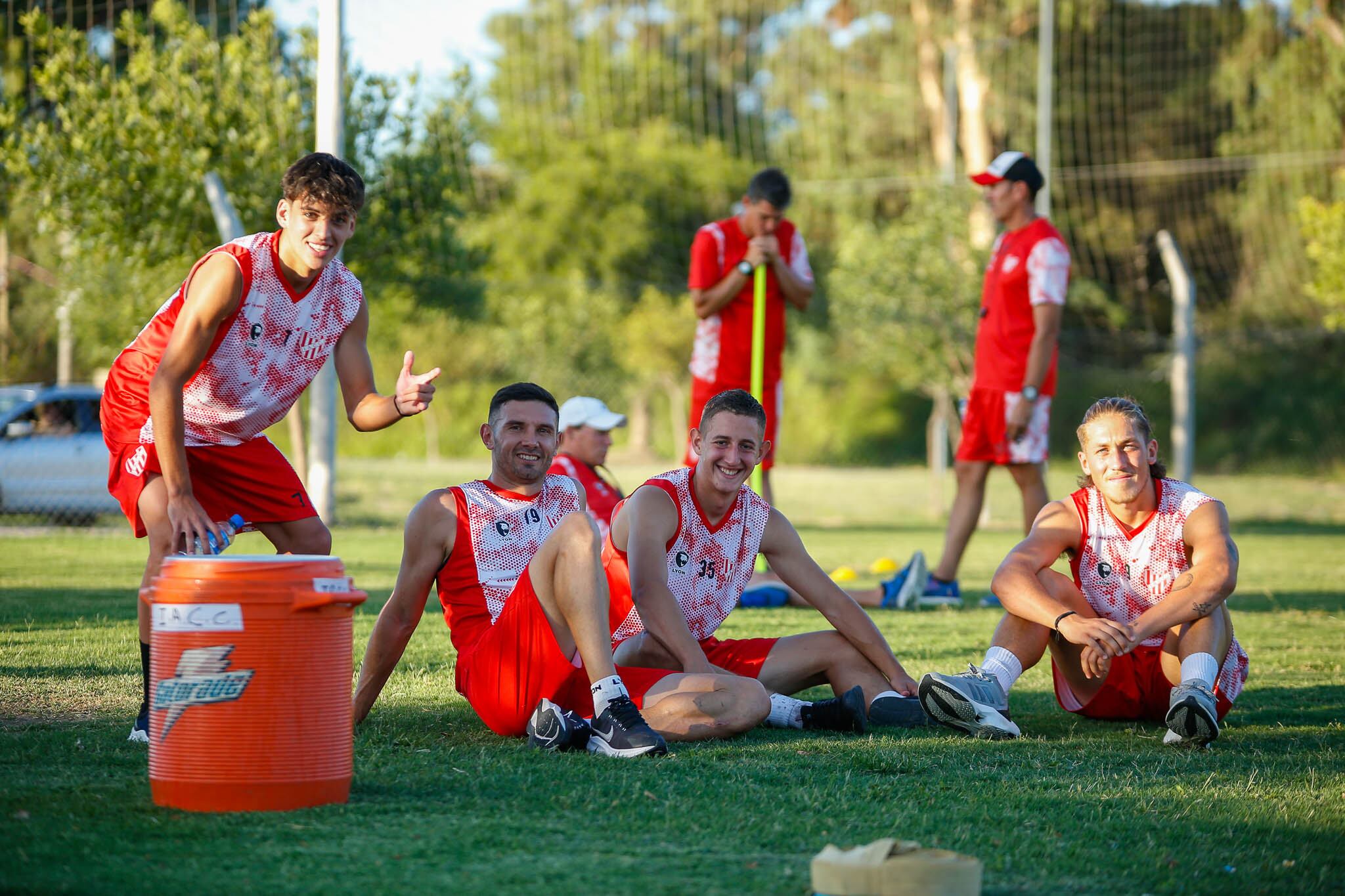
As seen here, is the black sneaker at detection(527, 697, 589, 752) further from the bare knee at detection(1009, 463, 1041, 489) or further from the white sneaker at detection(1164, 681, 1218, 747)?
the bare knee at detection(1009, 463, 1041, 489)

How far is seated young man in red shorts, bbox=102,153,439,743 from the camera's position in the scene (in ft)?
12.0

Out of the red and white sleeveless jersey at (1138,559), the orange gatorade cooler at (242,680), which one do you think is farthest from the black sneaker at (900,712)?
the orange gatorade cooler at (242,680)

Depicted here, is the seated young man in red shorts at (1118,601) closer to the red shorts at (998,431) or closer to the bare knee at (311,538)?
the bare knee at (311,538)

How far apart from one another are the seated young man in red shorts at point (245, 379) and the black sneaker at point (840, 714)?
1.52 m

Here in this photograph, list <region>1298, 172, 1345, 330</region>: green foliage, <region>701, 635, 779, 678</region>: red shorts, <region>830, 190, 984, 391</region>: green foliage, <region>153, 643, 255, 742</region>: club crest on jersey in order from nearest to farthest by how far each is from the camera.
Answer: <region>153, 643, 255, 742</region>: club crest on jersey, <region>701, 635, 779, 678</region>: red shorts, <region>1298, 172, 1345, 330</region>: green foliage, <region>830, 190, 984, 391</region>: green foliage

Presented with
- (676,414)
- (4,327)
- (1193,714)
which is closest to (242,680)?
(1193,714)

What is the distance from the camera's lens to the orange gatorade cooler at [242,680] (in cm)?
271

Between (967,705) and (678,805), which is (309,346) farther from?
(967,705)

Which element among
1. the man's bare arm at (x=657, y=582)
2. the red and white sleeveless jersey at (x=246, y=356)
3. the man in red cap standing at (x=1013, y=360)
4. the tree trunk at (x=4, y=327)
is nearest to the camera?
the red and white sleeveless jersey at (x=246, y=356)

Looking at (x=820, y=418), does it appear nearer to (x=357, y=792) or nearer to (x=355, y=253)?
(x=355, y=253)

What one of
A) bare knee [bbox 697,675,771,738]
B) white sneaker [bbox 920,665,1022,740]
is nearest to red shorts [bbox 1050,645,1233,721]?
white sneaker [bbox 920,665,1022,740]

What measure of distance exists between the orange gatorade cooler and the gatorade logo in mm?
1188

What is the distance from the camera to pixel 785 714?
4203mm

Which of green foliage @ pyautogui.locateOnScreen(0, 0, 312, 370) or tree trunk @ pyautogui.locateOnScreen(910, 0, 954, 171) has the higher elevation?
tree trunk @ pyautogui.locateOnScreen(910, 0, 954, 171)
